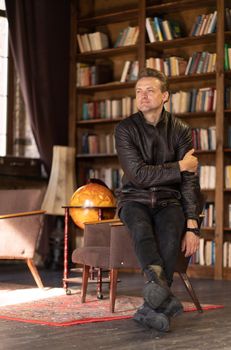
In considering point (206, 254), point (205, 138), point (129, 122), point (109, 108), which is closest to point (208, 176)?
point (205, 138)

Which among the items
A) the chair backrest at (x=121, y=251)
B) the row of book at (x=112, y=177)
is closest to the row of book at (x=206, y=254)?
the row of book at (x=112, y=177)

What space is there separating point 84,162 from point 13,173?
942 mm

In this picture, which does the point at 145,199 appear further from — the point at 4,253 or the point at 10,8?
the point at 10,8

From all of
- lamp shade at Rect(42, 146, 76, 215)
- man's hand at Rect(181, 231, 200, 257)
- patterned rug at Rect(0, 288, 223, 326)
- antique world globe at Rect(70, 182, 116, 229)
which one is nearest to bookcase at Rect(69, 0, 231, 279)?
lamp shade at Rect(42, 146, 76, 215)

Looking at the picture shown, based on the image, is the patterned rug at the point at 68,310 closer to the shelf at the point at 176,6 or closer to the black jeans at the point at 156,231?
the black jeans at the point at 156,231

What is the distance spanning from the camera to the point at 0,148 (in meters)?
8.79

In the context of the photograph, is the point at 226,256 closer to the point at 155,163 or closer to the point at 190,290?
the point at 190,290

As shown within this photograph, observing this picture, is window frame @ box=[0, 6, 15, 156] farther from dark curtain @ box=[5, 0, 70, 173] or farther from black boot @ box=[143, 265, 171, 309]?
black boot @ box=[143, 265, 171, 309]

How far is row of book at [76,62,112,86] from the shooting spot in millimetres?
8867

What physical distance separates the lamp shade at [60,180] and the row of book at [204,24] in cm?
186

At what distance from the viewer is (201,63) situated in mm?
8102

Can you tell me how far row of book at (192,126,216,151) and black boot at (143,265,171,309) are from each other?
13.3 ft

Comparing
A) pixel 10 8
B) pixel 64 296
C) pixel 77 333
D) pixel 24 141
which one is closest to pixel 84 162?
pixel 24 141

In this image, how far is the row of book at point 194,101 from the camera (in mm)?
8031
